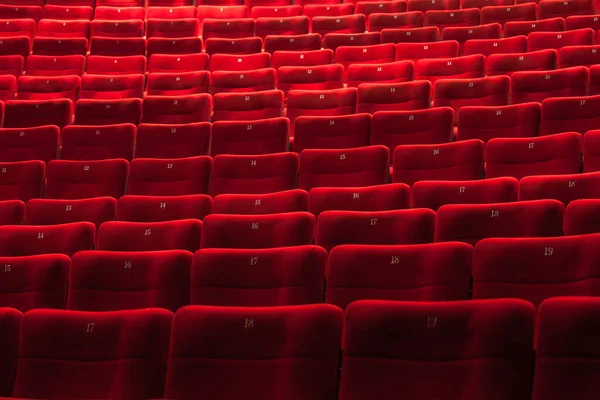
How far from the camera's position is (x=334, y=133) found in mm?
1113

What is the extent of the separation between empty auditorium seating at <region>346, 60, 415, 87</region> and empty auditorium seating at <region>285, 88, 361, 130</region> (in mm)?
156

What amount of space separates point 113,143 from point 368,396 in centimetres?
78

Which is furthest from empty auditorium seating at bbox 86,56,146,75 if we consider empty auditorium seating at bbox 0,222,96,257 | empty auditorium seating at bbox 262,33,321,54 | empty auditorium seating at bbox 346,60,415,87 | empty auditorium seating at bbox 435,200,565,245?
empty auditorium seating at bbox 435,200,565,245

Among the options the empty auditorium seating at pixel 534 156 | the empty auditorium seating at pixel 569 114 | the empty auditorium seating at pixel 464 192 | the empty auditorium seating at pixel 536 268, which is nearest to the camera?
the empty auditorium seating at pixel 536 268

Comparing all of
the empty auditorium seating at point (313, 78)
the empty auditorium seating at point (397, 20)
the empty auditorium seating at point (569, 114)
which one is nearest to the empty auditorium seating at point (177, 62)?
the empty auditorium seating at point (313, 78)

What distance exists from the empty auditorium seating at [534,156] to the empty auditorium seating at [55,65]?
101cm

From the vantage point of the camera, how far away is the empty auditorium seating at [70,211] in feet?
2.99

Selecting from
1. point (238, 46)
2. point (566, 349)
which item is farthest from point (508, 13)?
point (566, 349)

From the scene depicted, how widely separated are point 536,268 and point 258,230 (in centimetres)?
31

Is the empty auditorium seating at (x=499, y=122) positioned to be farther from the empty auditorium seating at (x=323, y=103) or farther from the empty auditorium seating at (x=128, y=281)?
the empty auditorium seating at (x=128, y=281)

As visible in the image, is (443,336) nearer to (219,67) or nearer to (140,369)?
(140,369)

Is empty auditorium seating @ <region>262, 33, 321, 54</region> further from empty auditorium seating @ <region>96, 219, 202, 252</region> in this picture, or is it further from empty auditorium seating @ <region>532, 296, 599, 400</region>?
empty auditorium seating @ <region>532, 296, 599, 400</region>

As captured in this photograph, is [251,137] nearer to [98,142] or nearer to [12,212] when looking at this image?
[98,142]

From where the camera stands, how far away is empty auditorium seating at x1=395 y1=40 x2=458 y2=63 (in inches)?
58.0
